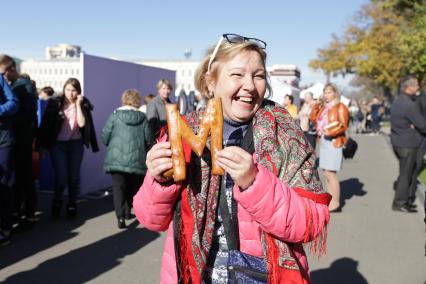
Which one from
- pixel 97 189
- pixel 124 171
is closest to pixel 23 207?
pixel 124 171

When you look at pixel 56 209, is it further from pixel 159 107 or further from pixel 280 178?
pixel 280 178

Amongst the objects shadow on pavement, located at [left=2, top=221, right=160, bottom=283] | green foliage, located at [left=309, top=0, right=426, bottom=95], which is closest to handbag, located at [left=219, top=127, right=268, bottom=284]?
shadow on pavement, located at [left=2, top=221, right=160, bottom=283]

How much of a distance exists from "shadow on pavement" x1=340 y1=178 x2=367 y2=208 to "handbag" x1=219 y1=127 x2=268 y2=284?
6.25 metres

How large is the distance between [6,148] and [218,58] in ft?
12.9

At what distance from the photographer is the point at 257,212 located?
152 centimetres

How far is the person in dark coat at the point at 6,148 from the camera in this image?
4879 mm

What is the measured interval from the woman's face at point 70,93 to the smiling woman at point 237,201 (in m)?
4.65

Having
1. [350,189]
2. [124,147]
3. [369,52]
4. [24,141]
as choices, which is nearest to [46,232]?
[24,141]

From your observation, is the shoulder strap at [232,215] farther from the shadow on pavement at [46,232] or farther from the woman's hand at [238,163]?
the shadow on pavement at [46,232]

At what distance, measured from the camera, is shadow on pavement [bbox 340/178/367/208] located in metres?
8.36

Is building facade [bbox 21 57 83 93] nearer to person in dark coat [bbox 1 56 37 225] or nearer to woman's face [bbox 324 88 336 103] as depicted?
person in dark coat [bbox 1 56 37 225]

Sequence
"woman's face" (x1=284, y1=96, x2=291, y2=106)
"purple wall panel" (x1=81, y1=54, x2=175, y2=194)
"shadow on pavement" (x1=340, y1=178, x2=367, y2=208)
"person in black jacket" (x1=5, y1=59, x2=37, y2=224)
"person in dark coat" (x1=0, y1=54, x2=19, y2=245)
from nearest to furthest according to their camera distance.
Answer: "person in dark coat" (x1=0, y1=54, x2=19, y2=245), "person in black jacket" (x1=5, y1=59, x2=37, y2=224), "purple wall panel" (x1=81, y1=54, x2=175, y2=194), "shadow on pavement" (x1=340, y1=178, x2=367, y2=208), "woman's face" (x1=284, y1=96, x2=291, y2=106)

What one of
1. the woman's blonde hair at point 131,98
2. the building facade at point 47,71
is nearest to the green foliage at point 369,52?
the woman's blonde hair at point 131,98

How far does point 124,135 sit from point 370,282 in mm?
3499
